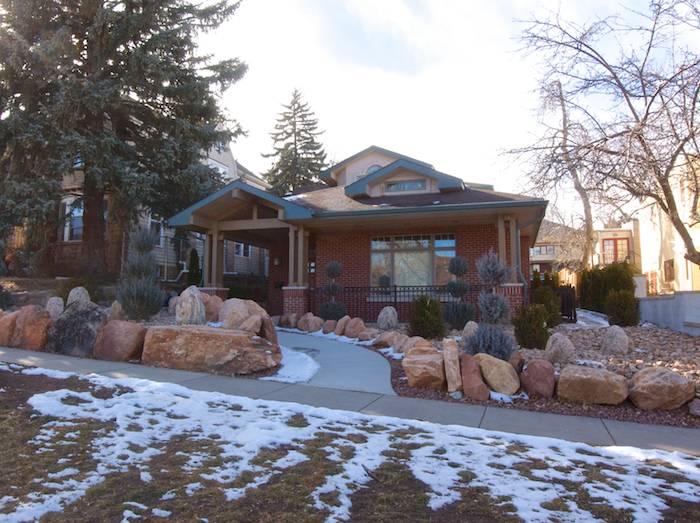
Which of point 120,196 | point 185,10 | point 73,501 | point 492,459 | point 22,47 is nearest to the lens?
point 73,501

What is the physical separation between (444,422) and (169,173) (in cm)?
1522

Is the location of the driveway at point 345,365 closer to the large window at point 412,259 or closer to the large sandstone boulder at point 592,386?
the large sandstone boulder at point 592,386

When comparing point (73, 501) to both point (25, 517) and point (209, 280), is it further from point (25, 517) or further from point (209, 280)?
point (209, 280)

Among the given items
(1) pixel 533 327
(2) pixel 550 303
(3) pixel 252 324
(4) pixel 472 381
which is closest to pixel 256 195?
(3) pixel 252 324

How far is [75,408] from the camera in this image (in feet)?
16.6

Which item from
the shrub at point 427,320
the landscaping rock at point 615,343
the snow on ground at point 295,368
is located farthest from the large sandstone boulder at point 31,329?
the landscaping rock at point 615,343

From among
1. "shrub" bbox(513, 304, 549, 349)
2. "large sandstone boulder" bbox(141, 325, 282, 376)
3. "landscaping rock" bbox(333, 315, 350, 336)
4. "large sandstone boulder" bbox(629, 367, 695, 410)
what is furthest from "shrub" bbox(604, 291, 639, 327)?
"large sandstone boulder" bbox(141, 325, 282, 376)

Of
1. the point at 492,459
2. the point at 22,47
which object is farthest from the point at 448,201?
the point at 22,47

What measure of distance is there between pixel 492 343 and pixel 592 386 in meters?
1.46

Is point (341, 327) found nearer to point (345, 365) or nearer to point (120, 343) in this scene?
point (345, 365)

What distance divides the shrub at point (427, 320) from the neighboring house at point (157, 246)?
9.40 meters

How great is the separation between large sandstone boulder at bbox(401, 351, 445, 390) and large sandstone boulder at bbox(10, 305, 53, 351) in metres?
6.42

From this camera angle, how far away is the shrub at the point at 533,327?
8820 mm

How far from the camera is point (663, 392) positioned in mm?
5801
